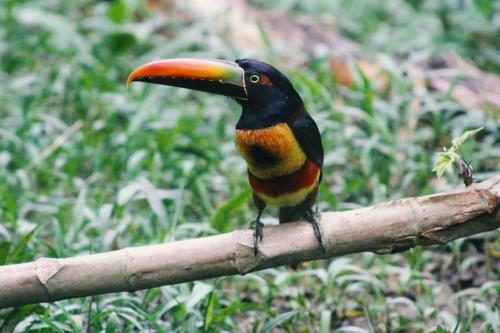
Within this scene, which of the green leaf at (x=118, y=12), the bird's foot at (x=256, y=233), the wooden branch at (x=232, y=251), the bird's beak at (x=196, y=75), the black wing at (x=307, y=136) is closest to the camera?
the wooden branch at (x=232, y=251)

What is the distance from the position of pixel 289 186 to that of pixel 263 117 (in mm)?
386

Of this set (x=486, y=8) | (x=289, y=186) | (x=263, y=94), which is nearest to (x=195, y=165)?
(x=289, y=186)

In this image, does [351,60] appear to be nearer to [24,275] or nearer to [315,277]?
[315,277]

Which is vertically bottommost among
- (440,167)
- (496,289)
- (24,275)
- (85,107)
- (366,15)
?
(496,289)

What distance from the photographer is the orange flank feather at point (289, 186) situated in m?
3.86

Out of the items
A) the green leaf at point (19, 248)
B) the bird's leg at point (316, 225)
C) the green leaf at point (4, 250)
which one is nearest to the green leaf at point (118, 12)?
the green leaf at point (19, 248)

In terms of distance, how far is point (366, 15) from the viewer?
8.46 m

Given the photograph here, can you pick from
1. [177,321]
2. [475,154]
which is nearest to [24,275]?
[177,321]

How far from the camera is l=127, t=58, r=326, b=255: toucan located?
3656 millimetres

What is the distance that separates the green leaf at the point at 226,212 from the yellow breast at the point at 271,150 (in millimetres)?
978

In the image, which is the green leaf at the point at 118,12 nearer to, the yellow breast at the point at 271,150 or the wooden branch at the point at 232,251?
the yellow breast at the point at 271,150

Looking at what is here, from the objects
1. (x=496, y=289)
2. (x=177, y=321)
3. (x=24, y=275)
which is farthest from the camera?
(x=496, y=289)

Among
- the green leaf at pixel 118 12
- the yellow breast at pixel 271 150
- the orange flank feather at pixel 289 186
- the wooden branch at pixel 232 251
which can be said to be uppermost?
the green leaf at pixel 118 12

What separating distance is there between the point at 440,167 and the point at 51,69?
4.37m
